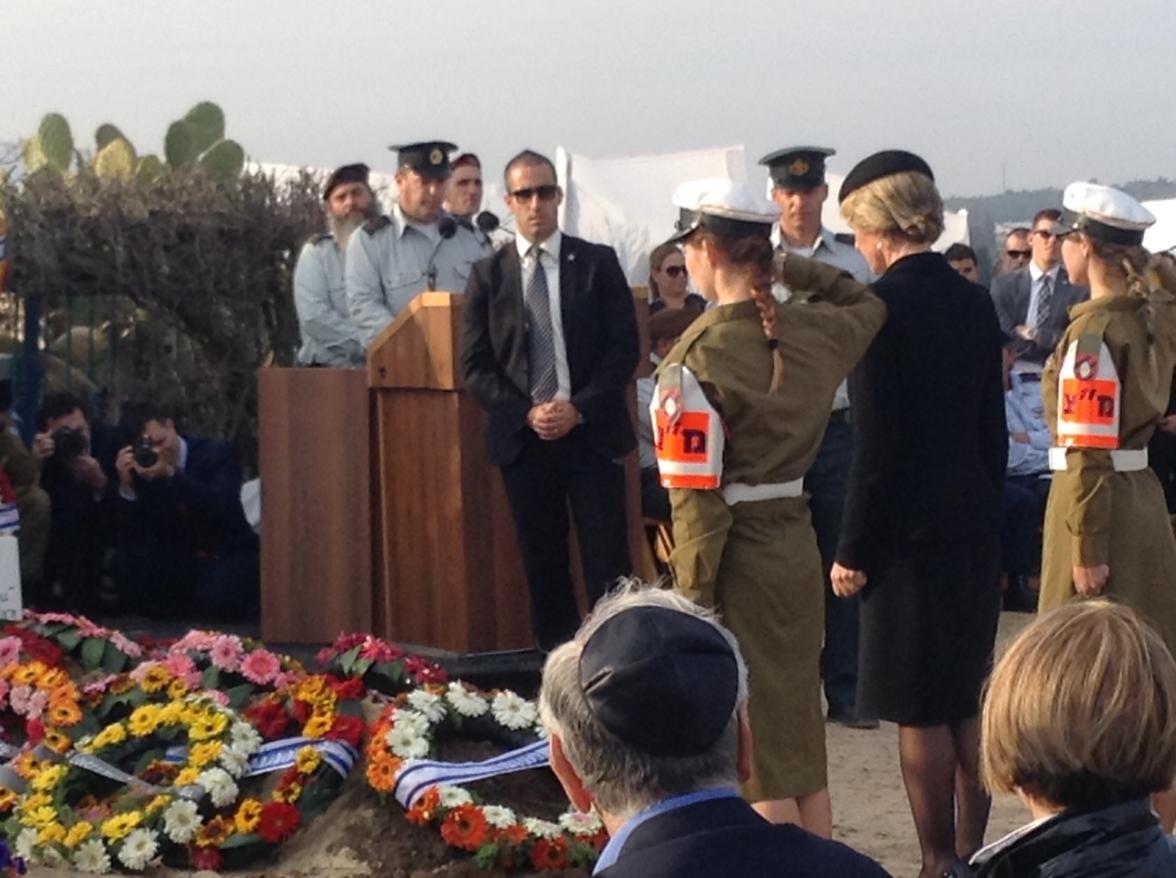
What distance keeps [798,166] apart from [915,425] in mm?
3037

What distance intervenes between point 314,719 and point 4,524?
1.73m

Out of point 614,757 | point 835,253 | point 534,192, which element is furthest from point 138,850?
point 835,253

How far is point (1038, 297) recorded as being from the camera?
1191 cm

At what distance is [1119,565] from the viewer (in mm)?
5430

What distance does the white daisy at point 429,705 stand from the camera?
6.05 meters

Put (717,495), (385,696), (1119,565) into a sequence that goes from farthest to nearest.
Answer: (385,696) < (1119,565) < (717,495)

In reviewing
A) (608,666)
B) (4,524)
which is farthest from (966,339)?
(4,524)

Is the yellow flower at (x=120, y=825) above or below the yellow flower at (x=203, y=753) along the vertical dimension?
below

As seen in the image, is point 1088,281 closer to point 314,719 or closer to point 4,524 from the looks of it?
point 314,719

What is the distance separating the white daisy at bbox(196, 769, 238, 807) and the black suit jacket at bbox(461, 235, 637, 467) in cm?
198

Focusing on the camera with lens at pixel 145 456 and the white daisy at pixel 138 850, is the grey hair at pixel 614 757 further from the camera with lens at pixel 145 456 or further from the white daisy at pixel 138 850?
the camera with lens at pixel 145 456

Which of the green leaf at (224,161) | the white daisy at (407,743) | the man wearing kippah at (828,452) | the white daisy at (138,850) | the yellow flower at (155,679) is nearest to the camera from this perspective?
the white daisy at (138,850)

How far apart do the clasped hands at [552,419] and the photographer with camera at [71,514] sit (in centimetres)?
271

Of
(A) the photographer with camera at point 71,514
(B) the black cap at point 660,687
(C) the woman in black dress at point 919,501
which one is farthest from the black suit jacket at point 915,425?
(A) the photographer with camera at point 71,514
